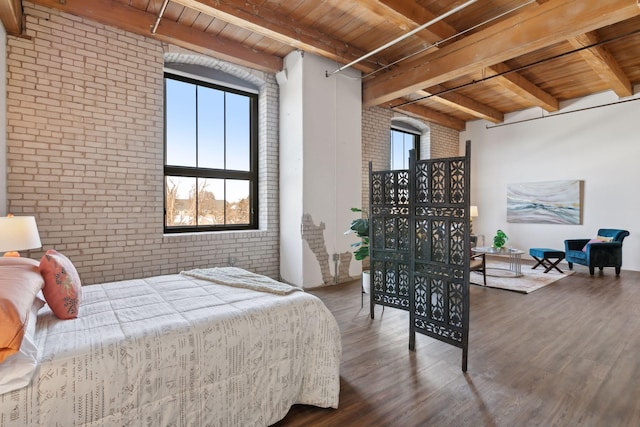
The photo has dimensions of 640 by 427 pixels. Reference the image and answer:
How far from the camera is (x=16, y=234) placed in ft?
8.10

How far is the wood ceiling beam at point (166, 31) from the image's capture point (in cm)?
354

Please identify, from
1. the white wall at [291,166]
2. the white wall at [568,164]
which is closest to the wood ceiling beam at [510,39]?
the white wall at [291,166]

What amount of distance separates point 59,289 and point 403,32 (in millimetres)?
4723

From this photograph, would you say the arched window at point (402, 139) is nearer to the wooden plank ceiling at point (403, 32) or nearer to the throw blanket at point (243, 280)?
the wooden plank ceiling at point (403, 32)

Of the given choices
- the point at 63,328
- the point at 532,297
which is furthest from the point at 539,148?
the point at 63,328

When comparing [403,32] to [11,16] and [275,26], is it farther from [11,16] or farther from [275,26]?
[11,16]

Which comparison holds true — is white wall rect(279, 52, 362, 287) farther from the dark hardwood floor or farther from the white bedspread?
the white bedspread

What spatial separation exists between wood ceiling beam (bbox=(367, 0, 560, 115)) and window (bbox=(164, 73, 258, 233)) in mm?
2625

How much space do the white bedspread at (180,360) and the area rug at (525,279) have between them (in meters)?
3.98

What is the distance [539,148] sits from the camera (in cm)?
744

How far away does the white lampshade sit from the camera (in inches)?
95.0

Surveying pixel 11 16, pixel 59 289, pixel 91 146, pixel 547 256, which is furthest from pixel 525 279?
A: pixel 11 16

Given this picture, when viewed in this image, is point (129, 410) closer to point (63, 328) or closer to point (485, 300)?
point (63, 328)

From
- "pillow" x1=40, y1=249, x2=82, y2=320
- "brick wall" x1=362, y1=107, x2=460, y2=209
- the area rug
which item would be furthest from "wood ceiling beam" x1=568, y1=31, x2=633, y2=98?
"pillow" x1=40, y1=249, x2=82, y2=320
